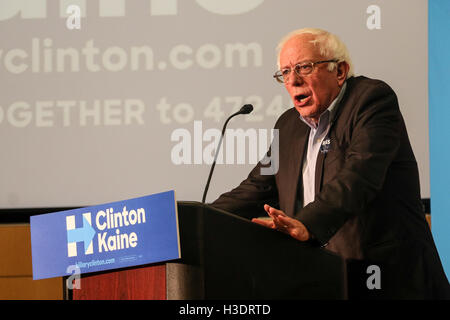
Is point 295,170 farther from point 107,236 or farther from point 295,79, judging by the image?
point 107,236

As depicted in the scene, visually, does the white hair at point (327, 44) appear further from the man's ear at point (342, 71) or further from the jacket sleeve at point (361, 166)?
the jacket sleeve at point (361, 166)

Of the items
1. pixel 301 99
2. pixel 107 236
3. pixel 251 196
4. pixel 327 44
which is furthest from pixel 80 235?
pixel 327 44

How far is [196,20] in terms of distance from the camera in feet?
11.5

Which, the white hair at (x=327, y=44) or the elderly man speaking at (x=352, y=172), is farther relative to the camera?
the white hair at (x=327, y=44)

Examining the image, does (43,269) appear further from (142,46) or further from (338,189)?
(142,46)

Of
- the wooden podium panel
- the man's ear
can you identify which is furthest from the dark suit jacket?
the wooden podium panel

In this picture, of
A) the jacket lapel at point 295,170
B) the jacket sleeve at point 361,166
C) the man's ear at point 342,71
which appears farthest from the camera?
the man's ear at point 342,71

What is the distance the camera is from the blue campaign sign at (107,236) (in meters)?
1.65

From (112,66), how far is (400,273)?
6.55 ft

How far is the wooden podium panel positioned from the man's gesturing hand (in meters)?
0.34

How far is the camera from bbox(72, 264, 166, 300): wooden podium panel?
174 cm

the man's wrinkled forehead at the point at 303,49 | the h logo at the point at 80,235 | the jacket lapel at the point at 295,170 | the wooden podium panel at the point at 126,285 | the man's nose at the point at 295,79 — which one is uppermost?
the man's wrinkled forehead at the point at 303,49

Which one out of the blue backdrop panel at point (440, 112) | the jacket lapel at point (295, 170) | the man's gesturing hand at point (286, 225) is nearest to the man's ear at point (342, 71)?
the jacket lapel at point (295, 170)

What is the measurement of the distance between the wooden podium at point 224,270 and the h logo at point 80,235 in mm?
86
